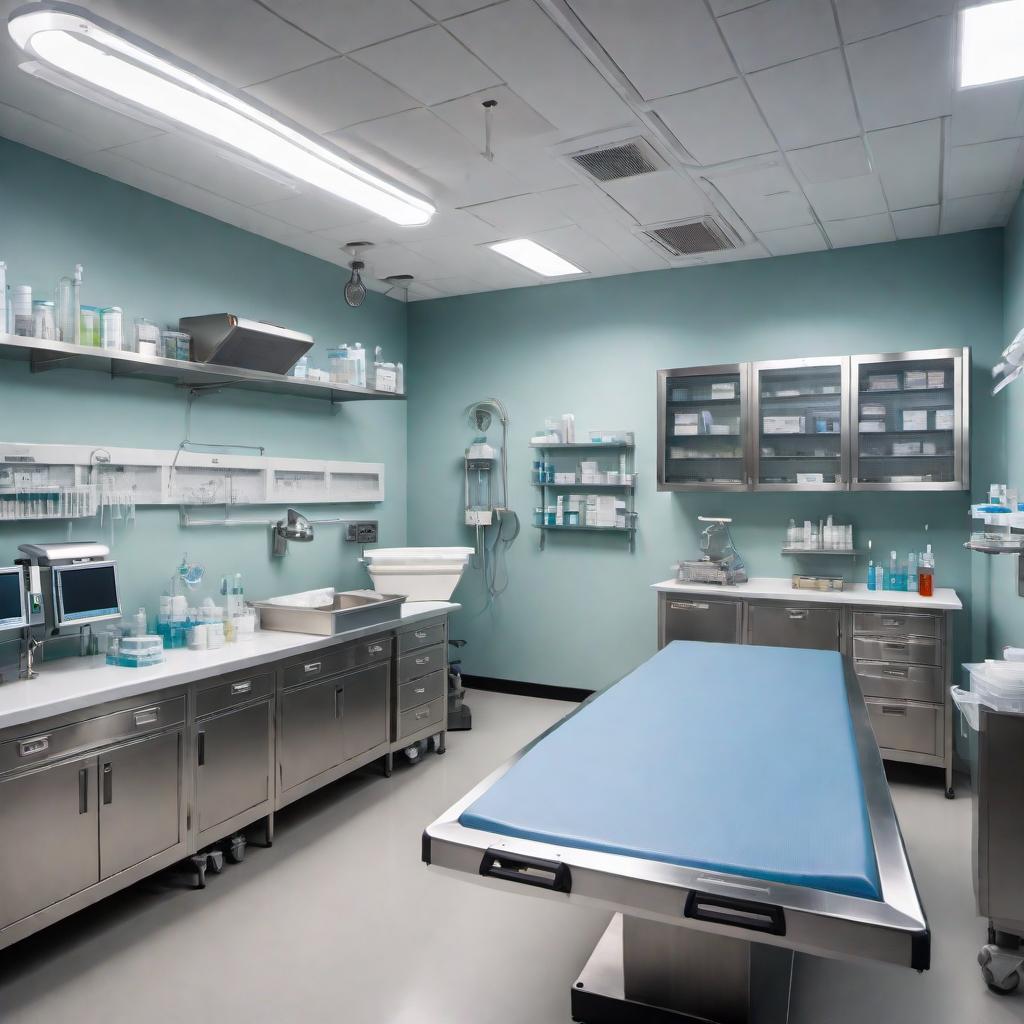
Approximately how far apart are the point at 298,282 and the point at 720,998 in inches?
176

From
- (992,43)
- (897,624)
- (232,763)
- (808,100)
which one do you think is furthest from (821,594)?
(232,763)

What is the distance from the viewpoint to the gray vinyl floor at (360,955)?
234 centimetres

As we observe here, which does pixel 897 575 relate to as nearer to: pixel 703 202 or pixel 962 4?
pixel 703 202

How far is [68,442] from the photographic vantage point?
3.51 metres

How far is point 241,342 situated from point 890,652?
151 inches

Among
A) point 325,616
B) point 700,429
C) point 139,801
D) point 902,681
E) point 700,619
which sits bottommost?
point 139,801

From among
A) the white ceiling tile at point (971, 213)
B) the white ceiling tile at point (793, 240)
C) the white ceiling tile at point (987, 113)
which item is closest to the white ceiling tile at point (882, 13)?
the white ceiling tile at point (987, 113)

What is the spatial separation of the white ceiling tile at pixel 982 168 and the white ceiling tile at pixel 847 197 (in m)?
0.32

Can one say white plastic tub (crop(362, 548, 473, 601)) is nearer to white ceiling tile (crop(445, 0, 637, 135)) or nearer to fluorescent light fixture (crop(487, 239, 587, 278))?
fluorescent light fixture (crop(487, 239, 587, 278))

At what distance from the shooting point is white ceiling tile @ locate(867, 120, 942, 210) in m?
3.29

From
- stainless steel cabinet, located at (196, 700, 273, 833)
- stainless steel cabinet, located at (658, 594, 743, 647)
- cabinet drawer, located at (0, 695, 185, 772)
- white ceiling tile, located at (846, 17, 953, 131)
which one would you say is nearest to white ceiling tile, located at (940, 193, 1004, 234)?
white ceiling tile, located at (846, 17, 953, 131)

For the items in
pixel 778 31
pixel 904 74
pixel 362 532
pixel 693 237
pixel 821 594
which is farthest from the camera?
pixel 362 532

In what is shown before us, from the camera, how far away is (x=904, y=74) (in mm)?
2826

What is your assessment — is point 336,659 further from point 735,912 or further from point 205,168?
point 735,912
